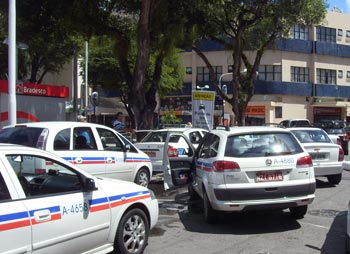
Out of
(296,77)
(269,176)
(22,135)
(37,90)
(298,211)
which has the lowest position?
(298,211)

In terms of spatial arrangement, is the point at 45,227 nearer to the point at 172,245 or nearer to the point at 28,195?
the point at 28,195

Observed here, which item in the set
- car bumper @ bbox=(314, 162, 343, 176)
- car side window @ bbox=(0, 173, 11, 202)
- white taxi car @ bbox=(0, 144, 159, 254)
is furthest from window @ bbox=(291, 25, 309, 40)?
car side window @ bbox=(0, 173, 11, 202)

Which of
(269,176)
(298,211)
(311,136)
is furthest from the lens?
(311,136)

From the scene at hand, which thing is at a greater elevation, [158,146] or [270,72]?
[270,72]

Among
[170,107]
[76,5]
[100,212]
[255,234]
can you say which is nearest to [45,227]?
[100,212]

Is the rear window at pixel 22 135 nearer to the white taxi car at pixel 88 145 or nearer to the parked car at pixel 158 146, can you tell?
the white taxi car at pixel 88 145

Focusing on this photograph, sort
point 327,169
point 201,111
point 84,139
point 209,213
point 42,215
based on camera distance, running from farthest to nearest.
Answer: point 201,111, point 327,169, point 84,139, point 209,213, point 42,215

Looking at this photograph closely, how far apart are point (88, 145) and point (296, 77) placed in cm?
4968

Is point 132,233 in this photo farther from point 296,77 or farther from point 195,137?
point 296,77

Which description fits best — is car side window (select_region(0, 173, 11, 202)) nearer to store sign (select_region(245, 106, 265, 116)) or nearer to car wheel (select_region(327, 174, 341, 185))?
car wheel (select_region(327, 174, 341, 185))

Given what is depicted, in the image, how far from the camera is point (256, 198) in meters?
7.62

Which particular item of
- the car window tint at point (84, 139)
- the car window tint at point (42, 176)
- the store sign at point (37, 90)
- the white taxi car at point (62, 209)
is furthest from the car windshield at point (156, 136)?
the car window tint at point (42, 176)

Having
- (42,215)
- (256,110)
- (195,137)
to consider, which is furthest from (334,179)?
(256,110)

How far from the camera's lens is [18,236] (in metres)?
4.54
